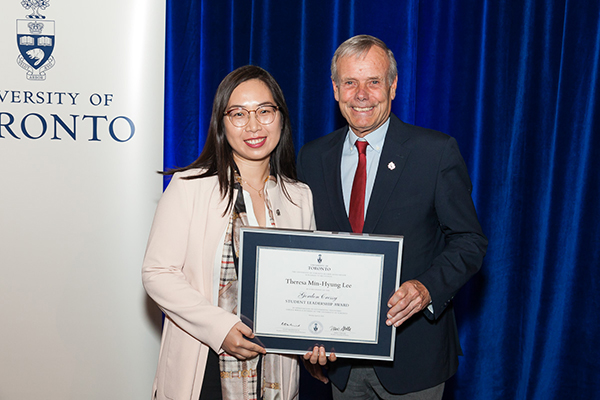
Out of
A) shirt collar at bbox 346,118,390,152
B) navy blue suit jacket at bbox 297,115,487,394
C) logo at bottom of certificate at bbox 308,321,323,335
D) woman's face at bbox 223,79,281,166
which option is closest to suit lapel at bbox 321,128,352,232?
navy blue suit jacket at bbox 297,115,487,394

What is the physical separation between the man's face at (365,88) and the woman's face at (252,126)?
0.33 metres

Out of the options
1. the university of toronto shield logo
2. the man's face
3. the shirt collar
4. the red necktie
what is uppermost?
the university of toronto shield logo

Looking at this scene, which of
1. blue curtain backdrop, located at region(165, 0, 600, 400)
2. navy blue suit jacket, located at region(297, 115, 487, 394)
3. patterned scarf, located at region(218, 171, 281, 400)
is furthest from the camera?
blue curtain backdrop, located at region(165, 0, 600, 400)

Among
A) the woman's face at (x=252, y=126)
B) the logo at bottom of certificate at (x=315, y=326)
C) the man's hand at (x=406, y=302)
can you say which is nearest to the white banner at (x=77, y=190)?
the woman's face at (x=252, y=126)

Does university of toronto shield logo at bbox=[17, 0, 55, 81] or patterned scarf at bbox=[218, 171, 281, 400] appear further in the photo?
university of toronto shield logo at bbox=[17, 0, 55, 81]

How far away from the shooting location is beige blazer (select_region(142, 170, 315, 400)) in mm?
1710

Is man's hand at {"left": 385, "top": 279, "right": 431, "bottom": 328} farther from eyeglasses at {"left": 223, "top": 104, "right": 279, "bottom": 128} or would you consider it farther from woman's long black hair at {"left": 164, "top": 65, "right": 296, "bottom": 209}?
eyeglasses at {"left": 223, "top": 104, "right": 279, "bottom": 128}

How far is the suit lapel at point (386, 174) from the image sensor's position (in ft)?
6.34

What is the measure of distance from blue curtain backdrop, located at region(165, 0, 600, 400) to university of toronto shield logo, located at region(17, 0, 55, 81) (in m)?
0.71

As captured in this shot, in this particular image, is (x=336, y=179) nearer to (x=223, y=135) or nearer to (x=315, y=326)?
(x=223, y=135)

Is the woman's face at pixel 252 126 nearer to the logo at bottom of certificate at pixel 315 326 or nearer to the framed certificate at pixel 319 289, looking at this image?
the framed certificate at pixel 319 289

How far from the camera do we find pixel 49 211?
2.83 metres

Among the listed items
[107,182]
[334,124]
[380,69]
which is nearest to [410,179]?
[380,69]

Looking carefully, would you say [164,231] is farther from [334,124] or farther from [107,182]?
[334,124]
